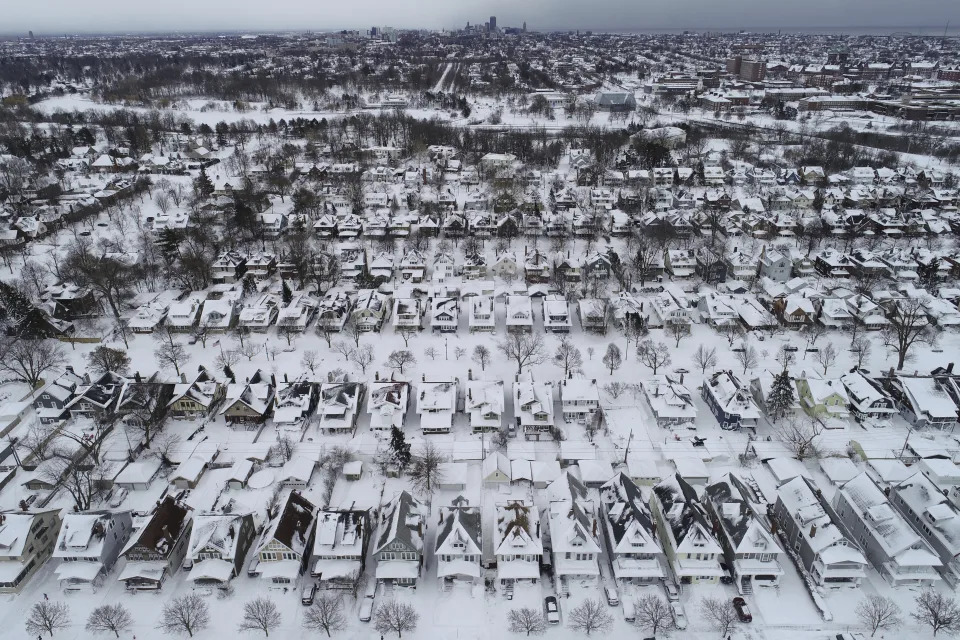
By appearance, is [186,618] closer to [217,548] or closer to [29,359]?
[217,548]

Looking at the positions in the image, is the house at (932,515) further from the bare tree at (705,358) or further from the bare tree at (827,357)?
the bare tree at (705,358)

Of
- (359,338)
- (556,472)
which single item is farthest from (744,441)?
(359,338)

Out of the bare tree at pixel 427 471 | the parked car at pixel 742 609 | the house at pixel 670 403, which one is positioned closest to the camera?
the parked car at pixel 742 609

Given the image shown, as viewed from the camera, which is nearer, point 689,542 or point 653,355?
point 689,542

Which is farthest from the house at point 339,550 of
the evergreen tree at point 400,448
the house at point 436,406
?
the house at point 436,406

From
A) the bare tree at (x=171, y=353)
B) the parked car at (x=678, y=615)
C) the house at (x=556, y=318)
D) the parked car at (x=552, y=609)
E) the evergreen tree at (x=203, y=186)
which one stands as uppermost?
the evergreen tree at (x=203, y=186)

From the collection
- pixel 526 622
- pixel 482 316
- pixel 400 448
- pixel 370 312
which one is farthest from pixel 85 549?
pixel 482 316
